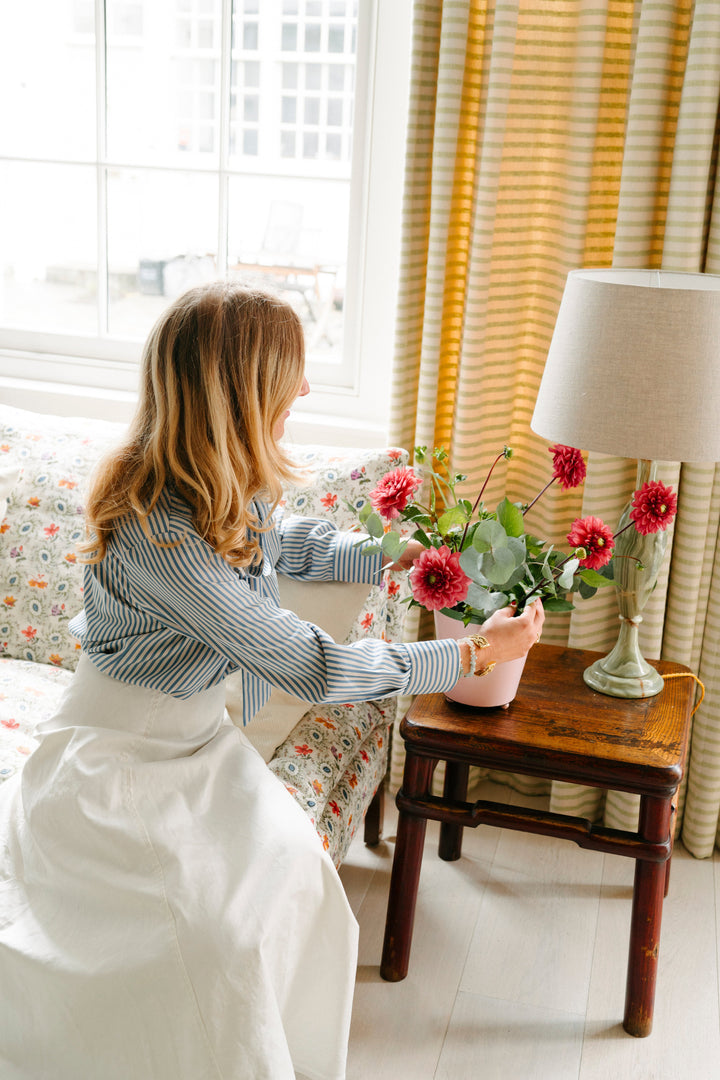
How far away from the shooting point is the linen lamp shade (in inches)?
54.8

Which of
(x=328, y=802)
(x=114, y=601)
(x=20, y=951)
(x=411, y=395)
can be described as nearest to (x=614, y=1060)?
(x=328, y=802)

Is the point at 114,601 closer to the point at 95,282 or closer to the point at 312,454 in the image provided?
the point at 312,454

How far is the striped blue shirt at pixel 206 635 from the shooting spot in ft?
4.19

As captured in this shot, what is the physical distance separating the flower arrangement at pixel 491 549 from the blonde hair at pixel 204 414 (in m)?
0.25

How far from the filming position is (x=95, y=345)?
2.57m

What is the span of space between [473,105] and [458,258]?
0.28 m

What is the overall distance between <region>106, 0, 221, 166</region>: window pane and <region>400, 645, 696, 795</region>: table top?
149cm

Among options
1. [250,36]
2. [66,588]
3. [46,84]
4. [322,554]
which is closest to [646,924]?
[322,554]

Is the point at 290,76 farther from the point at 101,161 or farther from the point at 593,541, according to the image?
the point at 593,541

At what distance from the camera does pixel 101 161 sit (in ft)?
7.98

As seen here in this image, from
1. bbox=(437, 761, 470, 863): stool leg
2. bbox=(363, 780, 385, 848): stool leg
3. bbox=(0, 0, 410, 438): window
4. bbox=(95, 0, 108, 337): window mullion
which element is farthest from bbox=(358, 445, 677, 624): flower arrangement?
bbox=(95, 0, 108, 337): window mullion

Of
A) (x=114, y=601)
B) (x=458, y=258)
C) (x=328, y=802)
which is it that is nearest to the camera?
(x=114, y=601)

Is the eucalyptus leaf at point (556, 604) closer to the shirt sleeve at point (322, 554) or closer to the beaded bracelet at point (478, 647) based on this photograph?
the beaded bracelet at point (478, 647)

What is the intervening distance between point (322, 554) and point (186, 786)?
18.2 inches
